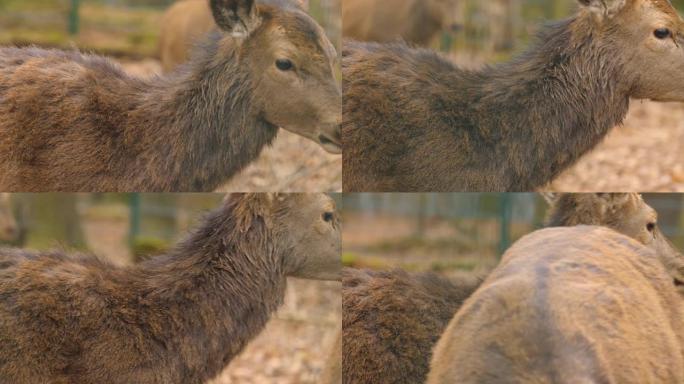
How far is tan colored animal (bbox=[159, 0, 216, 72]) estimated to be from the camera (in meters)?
8.64

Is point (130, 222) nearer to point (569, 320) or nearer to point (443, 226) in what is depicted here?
point (443, 226)

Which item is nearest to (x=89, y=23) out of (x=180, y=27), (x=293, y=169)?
(x=180, y=27)

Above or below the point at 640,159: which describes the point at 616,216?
below

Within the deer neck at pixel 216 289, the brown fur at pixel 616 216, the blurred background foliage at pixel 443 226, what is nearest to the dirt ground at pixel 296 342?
the blurred background foliage at pixel 443 226

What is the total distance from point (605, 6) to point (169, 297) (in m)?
2.72

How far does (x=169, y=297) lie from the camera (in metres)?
5.47

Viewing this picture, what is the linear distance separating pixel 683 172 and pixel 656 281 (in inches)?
110

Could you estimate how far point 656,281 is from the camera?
5281 mm

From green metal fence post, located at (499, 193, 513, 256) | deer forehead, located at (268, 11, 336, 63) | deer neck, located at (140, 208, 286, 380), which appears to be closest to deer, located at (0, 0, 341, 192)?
deer forehead, located at (268, 11, 336, 63)

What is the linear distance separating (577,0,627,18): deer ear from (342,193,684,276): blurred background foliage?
264 cm

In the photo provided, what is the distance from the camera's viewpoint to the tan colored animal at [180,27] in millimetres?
8641

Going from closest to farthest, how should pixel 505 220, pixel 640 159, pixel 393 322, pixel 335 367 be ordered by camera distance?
1. pixel 393 322
2. pixel 335 367
3. pixel 640 159
4. pixel 505 220

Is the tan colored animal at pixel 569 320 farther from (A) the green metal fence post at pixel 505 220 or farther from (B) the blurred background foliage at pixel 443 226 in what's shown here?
(A) the green metal fence post at pixel 505 220

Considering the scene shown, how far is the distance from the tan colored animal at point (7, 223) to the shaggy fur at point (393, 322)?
3.73m
